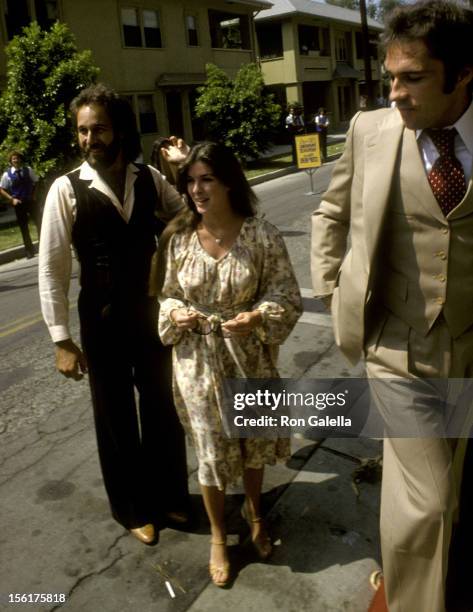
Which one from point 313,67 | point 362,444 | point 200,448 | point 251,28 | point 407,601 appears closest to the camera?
point 407,601

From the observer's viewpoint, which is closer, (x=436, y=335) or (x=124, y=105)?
(x=436, y=335)

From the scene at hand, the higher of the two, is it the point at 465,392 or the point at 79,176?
the point at 79,176

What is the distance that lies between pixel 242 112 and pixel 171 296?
1944 cm

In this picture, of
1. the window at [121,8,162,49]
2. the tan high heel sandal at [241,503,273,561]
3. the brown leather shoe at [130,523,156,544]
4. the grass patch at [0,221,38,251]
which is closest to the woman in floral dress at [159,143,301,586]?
the tan high heel sandal at [241,503,273,561]

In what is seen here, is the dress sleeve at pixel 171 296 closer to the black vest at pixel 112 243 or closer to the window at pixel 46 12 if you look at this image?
the black vest at pixel 112 243

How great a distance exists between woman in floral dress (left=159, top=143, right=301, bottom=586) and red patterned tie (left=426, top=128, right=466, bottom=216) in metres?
0.79

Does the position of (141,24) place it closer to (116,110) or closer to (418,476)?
(116,110)

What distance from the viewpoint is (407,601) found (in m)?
2.15

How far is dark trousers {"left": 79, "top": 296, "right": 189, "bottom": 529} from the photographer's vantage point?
2.83 metres

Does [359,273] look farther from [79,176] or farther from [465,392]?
A: [79,176]

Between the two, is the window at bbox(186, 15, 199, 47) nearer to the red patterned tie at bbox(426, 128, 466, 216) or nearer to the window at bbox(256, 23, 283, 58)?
the window at bbox(256, 23, 283, 58)

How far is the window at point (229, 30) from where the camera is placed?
27.8m

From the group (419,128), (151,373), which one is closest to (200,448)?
(151,373)

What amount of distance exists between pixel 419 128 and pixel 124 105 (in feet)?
4.49
